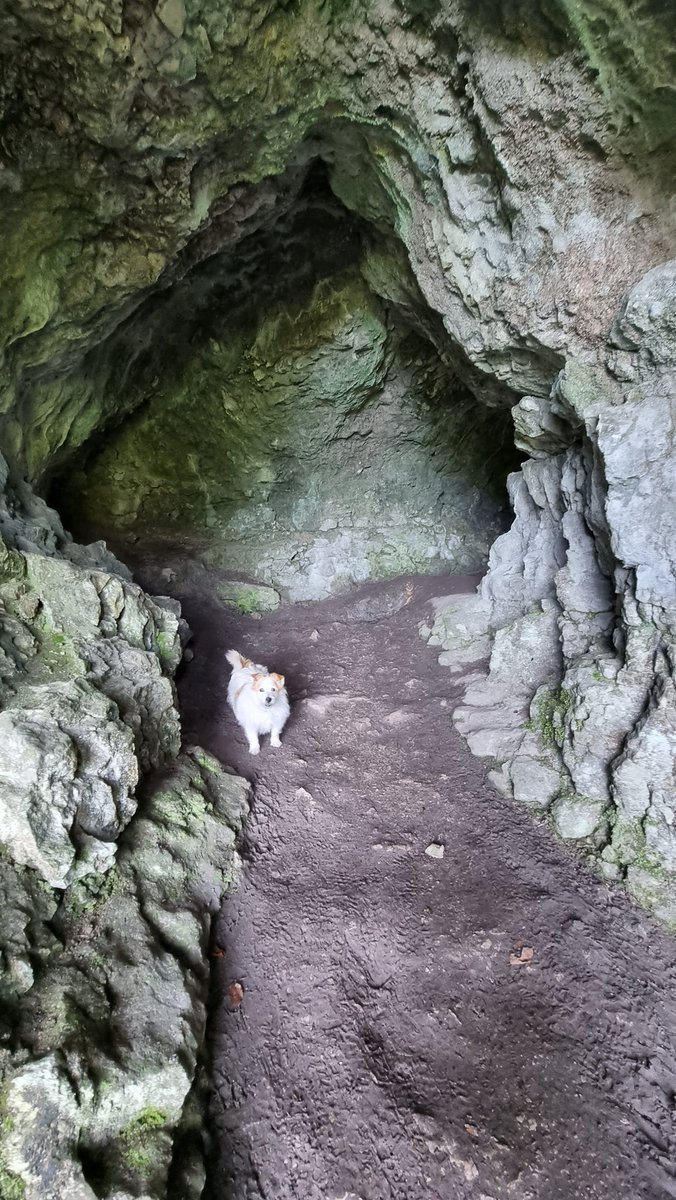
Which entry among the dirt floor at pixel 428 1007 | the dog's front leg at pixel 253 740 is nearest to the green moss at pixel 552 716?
the dirt floor at pixel 428 1007

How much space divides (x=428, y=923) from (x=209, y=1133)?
2010 millimetres

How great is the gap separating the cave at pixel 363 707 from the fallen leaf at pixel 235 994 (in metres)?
0.02

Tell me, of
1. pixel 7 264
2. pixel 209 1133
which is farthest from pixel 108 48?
pixel 209 1133

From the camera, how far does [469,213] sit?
5883 mm

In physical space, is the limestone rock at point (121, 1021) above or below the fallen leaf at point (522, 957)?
below

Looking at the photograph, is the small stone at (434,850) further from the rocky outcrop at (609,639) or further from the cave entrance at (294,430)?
the cave entrance at (294,430)

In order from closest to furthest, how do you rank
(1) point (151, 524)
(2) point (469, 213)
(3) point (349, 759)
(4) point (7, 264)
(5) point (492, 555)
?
(4) point (7, 264) < (2) point (469, 213) < (3) point (349, 759) < (5) point (492, 555) < (1) point (151, 524)

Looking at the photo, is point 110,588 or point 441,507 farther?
point 441,507

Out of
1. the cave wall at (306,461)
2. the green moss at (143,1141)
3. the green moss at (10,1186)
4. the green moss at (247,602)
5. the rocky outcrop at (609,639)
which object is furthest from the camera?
the green moss at (247,602)

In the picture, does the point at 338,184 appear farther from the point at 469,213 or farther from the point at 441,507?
the point at 441,507

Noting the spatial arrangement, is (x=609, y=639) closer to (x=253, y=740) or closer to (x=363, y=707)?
(x=363, y=707)

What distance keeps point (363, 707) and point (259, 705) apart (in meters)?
1.81

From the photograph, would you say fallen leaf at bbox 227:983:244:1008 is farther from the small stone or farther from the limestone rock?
the small stone

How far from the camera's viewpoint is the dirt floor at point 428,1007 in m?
3.03
